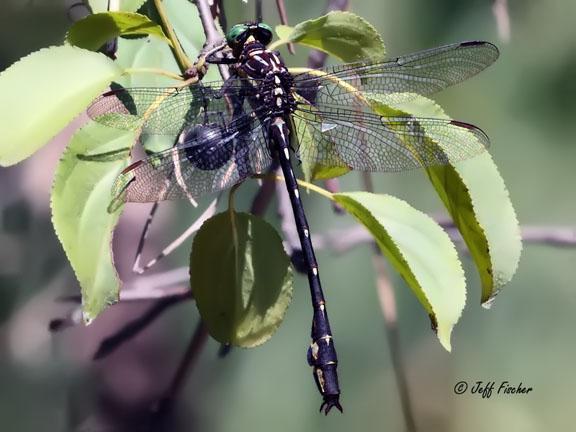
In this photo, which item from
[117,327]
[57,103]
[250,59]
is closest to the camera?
[57,103]

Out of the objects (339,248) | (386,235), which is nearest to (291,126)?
(386,235)

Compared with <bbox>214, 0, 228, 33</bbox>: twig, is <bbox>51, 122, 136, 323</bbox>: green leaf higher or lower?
lower

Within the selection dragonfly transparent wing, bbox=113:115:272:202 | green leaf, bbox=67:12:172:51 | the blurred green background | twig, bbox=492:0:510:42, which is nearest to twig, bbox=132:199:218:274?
the blurred green background

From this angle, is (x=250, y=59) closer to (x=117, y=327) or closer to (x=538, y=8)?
(x=117, y=327)

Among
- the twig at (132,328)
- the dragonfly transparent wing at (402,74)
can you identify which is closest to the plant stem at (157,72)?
the dragonfly transparent wing at (402,74)

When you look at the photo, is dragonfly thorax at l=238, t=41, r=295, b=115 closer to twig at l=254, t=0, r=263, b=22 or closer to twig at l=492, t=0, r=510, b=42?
twig at l=254, t=0, r=263, b=22

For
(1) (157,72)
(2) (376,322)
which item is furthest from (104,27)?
(2) (376,322)

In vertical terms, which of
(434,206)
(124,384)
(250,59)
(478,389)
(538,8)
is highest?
(250,59)

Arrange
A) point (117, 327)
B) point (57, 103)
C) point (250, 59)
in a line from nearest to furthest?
point (57, 103)
point (250, 59)
point (117, 327)
